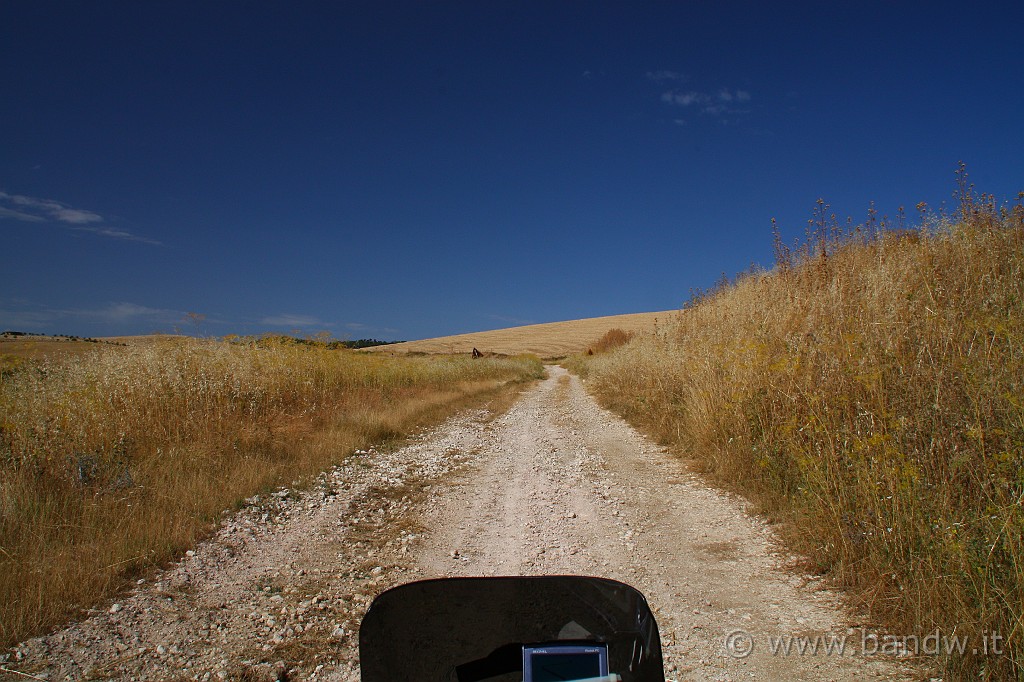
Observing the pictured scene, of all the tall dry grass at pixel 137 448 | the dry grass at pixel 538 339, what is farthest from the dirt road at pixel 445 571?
the dry grass at pixel 538 339

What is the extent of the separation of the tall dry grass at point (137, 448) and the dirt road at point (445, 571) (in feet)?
1.22

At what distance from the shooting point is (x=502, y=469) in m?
7.00

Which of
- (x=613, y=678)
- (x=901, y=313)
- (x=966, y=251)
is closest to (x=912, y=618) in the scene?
(x=613, y=678)

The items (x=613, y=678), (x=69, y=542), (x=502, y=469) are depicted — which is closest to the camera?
(x=613, y=678)

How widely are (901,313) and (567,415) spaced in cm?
815

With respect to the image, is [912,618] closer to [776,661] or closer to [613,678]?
[776,661]

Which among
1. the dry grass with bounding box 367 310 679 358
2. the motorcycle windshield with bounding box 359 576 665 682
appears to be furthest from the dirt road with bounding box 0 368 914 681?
the dry grass with bounding box 367 310 679 358

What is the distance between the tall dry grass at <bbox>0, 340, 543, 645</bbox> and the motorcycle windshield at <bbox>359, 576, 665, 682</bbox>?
3127 millimetres

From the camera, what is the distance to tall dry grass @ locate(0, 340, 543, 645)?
3594 mm

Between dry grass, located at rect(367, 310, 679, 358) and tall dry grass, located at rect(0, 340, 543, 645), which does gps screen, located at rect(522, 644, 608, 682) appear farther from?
dry grass, located at rect(367, 310, 679, 358)

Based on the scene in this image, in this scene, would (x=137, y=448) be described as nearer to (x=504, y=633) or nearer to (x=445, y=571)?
(x=445, y=571)

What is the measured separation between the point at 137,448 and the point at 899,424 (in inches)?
311

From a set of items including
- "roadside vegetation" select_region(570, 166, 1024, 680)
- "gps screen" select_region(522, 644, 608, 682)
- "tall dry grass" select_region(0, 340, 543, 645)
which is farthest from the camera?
"tall dry grass" select_region(0, 340, 543, 645)

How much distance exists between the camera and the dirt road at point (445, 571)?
270 centimetres
